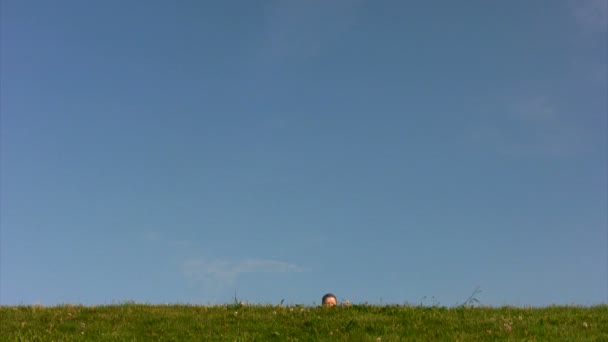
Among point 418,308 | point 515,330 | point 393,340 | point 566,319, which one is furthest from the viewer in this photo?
point 418,308

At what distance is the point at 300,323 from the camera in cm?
1923

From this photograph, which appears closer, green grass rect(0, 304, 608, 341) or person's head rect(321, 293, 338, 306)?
green grass rect(0, 304, 608, 341)

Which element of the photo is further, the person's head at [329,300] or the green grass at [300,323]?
the person's head at [329,300]

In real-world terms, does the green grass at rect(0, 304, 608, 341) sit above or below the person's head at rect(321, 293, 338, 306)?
below

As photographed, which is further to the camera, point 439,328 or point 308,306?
point 308,306

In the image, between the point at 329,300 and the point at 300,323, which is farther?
the point at 329,300

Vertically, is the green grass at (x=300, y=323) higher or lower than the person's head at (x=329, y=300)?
lower

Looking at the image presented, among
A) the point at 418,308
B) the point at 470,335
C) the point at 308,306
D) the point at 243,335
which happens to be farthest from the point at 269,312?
the point at 470,335

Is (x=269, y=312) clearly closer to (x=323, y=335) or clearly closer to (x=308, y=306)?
(x=308, y=306)

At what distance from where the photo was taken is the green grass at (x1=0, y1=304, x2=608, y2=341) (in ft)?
58.7

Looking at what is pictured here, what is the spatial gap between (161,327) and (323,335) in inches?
175

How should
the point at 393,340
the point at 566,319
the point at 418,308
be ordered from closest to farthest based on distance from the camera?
the point at 393,340 → the point at 566,319 → the point at 418,308

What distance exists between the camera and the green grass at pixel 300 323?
17906 millimetres

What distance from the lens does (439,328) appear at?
1855 centimetres
